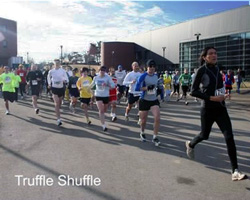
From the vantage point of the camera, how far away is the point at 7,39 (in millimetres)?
56844

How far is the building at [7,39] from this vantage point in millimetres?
56156

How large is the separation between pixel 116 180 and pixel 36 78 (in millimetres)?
8647

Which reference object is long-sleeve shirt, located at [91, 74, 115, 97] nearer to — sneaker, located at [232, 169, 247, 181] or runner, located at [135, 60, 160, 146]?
runner, located at [135, 60, 160, 146]

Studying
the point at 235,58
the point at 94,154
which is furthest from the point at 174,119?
the point at 235,58

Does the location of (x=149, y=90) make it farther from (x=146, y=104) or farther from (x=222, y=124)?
(x=222, y=124)

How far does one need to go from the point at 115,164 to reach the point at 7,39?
5812 cm

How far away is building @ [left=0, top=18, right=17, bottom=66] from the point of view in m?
56.2

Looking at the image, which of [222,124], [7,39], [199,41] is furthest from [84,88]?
[7,39]

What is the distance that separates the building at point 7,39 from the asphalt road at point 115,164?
53281mm

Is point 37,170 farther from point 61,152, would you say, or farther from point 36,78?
point 36,78

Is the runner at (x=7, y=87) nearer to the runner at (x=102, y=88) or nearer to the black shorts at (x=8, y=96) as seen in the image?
the black shorts at (x=8, y=96)

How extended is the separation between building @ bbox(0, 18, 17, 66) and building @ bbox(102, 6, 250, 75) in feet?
64.4

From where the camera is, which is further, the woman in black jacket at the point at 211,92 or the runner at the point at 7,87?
the runner at the point at 7,87

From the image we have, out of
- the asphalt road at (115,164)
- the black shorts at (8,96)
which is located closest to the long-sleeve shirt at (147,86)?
the asphalt road at (115,164)
